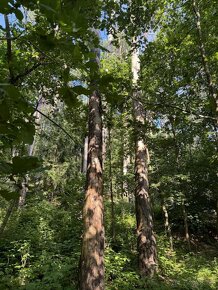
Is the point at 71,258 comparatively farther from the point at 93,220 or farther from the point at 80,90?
the point at 80,90

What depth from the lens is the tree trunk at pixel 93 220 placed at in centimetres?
415

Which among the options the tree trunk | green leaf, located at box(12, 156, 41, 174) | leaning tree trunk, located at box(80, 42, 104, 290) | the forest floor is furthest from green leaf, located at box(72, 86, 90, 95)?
the forest floor

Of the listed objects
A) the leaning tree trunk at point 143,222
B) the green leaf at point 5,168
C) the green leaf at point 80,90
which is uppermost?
the leaning tree trunk at point 143,222

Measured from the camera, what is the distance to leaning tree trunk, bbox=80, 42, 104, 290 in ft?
13.6

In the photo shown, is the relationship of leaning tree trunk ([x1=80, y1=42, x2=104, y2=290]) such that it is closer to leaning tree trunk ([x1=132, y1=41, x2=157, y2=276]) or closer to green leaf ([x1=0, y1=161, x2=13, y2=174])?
leaning tree trunk ([x1=132, y1=41, x2=157, y2=276])

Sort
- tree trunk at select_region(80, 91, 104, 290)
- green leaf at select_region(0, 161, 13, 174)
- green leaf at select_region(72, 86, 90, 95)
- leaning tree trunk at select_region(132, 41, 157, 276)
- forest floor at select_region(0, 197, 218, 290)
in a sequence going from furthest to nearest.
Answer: leaning tree trunk at select_region(132, 41, 157, 276) → forest floor at select_region(0, 197, 218, 290) → tree trunk at select_region(80, 91, 104, 290) → green leaf at select_region(72, 86, 90, 95) → green leaf at select_region(0, 161, 13, 174)

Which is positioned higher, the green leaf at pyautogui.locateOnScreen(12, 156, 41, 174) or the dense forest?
the dense forest

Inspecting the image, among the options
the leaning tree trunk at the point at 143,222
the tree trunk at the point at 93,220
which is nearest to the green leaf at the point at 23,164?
the tree trunk at the point at 93,220

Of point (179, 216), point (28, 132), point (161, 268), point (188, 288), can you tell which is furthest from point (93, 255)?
point (179, 216)

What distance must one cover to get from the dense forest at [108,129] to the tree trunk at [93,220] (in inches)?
0.6

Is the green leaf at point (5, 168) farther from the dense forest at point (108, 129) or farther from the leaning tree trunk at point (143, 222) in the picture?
the leaning tree trunk at point (143, 222)

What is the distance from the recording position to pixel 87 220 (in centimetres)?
457

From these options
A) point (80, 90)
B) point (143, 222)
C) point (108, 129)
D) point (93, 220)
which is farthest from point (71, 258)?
point (80, 90)

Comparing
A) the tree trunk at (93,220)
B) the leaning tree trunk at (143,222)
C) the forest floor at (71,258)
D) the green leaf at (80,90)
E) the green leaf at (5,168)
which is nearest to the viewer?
the green leaf at (5,168)
